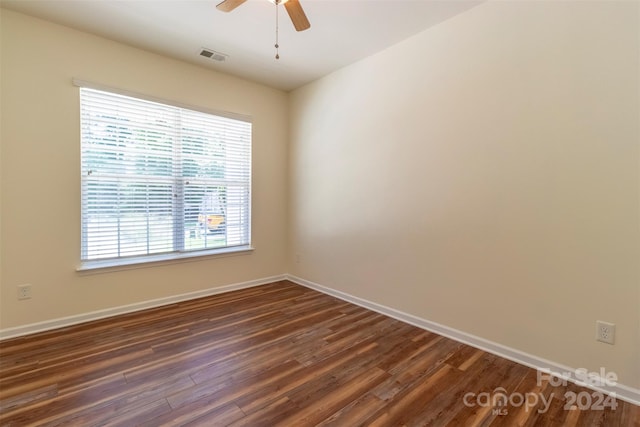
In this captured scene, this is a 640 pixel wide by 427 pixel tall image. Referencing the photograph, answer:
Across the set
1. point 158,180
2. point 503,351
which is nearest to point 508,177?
point 503,351

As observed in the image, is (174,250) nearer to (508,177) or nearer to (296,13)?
(296,13)

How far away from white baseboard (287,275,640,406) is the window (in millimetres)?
2016

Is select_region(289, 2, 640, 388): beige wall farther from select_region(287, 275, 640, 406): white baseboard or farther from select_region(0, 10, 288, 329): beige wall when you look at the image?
select_region(0, 10, 288, 329): beige wall

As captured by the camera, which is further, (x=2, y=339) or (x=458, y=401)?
(x=2, y=339)

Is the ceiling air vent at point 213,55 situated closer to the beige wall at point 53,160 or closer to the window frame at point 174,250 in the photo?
the beige wall at point 53,160

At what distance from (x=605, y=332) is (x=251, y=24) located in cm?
357

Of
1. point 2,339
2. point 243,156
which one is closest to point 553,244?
point 243,156

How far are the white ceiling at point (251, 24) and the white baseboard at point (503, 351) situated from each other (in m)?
2.73

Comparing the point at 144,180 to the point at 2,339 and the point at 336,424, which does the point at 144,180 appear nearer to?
the point at 2,339

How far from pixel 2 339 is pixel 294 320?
2.46 meters

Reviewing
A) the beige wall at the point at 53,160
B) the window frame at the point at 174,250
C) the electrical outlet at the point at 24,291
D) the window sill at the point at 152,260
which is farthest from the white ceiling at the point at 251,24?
the electrical outlet at the point at 24,291

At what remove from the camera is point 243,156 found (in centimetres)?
404

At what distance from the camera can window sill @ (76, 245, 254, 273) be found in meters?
2.96

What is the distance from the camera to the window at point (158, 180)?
116 inches
